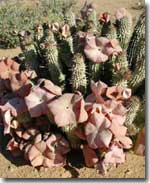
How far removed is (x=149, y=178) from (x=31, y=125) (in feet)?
3.78

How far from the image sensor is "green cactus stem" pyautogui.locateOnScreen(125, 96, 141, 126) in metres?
3.96

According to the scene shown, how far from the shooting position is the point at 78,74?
4.04 metres

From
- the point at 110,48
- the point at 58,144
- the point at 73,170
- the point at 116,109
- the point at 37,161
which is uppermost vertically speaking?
the point at 110,48

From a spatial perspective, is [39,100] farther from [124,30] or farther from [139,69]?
[124,30]

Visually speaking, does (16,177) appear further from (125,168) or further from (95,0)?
(95,0)

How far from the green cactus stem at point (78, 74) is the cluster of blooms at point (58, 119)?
0.51ft

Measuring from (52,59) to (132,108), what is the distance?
35.9 inches

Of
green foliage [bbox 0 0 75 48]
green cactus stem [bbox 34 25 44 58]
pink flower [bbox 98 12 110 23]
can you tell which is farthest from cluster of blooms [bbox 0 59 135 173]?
green foliage [bbox 0 0 75 48]

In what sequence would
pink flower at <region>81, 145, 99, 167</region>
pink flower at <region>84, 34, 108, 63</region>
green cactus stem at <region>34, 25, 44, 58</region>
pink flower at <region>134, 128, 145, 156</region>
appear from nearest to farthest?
pink flower at <region>81, 145, 99, 167</region> → pink flower at <region>84, 34, 108, 63</region> → pink flower at <region>134, 128, 145, 156</region> → green cactus stem at <region>34, 25, 44, 58</region>

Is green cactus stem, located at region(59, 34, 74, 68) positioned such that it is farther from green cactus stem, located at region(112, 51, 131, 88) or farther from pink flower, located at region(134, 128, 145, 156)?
pink flower, located at region(134, 128, 145, 156)

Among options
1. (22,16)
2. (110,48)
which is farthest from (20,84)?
(22,16)

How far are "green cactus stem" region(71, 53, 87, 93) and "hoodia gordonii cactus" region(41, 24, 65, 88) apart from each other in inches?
9.9

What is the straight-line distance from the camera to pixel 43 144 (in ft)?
12.8

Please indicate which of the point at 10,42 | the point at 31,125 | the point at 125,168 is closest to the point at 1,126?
the point at 31,125
